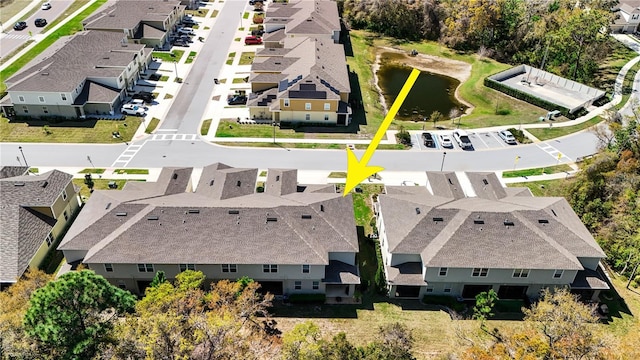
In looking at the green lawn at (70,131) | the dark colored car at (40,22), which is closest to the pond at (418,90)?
the green lawn at (70,131)

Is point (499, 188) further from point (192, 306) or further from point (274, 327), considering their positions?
point (192, 306)

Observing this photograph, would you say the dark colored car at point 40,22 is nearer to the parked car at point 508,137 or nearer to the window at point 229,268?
the window at point 229,268

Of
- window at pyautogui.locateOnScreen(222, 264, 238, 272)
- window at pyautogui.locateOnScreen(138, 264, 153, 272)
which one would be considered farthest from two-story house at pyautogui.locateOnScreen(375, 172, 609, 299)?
window at pyautogui.locateOnScreen(138, 264, 153, 272)

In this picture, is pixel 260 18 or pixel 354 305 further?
pixel 260 18

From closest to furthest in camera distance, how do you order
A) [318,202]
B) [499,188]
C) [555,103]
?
[318,202] → [499,188] → [555,103]

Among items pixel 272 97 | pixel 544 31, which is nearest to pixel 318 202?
pixel 272 97
